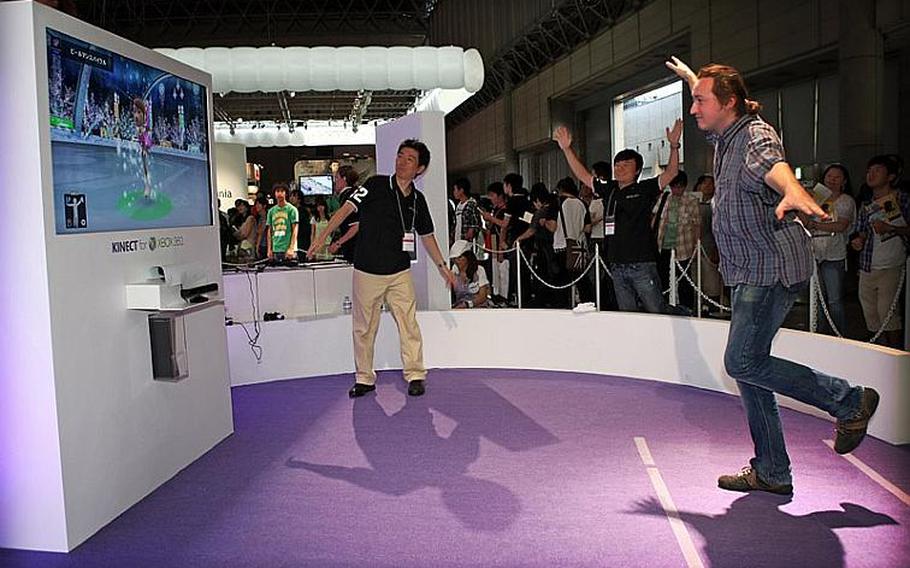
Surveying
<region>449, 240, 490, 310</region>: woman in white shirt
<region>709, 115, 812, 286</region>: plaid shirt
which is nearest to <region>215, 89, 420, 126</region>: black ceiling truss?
<region>449, 240, 490, 310</region>: woman in white shirt

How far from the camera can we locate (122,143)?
11.6 ft

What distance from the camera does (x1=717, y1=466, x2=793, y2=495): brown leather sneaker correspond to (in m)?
3.33

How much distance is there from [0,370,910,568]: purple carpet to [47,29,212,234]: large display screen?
4.01ft

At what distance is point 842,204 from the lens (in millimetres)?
6410

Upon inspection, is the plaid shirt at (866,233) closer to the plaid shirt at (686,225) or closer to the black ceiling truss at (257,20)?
the plaid shirt at (686,225)

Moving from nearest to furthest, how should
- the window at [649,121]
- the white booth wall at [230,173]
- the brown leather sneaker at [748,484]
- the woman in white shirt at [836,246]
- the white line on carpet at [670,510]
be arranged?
the white line on carpet at [670,510] < the brown leather sneaker at [748,484] < the woman in white shirt at [836,246] < the window at [649,121] < the white booth wall at [230,173]

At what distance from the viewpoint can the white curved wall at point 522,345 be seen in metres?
5.56

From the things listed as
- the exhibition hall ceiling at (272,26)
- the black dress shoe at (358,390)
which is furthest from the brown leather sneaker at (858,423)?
the exhibition hall ceiling at (272,26)

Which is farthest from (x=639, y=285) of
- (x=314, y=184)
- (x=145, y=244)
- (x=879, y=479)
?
(x=314, y=184)

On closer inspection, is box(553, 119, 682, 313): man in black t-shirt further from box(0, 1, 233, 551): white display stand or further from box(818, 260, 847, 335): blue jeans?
box(0, 1, 233, 551): white display stand

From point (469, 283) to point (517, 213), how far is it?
1.90m

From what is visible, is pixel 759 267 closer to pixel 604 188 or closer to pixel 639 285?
pixel 639 285

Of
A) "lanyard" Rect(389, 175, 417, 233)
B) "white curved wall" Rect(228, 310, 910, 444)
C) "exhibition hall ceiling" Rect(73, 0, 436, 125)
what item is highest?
"exhibition hall ceiling" Rect(73, 0, 436, 125)

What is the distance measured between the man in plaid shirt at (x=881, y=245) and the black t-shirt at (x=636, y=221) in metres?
1.59
